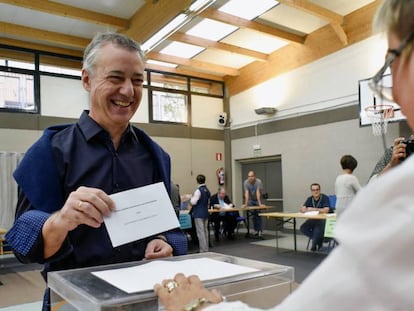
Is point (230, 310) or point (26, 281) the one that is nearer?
point (230, 310)

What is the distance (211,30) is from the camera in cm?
744

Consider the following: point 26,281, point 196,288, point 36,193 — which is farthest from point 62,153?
point 26,281

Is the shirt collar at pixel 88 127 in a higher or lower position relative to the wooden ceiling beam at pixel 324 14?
lower

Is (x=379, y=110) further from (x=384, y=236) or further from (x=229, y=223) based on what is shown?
(x=384, y=236)

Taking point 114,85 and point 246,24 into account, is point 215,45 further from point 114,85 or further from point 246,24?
point 114,85

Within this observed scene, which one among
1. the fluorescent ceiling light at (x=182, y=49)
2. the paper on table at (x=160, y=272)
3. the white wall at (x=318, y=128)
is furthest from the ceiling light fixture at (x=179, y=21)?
the paper on table at (x=160, y=272)

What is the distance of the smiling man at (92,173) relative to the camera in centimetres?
87

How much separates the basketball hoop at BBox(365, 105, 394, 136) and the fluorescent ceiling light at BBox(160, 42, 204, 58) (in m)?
4.00

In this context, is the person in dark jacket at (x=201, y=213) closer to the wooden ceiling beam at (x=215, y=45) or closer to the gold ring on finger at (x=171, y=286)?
the wooden ceiling beam at (x=215, y=45)

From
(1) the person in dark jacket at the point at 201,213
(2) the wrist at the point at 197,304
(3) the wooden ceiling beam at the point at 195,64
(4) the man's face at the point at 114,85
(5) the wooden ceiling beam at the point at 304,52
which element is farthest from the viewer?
(3) the wooden ceiling beam at the point at 195,64

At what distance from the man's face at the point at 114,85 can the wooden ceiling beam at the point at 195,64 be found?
7483mm

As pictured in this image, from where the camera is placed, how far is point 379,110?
20.3ft

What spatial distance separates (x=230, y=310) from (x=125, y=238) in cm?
41

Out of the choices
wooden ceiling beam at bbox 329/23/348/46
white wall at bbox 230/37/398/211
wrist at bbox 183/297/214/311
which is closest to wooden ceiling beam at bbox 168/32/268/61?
white wall at bbox 230/37/398/211
